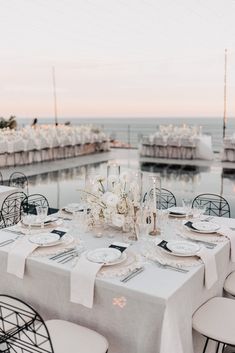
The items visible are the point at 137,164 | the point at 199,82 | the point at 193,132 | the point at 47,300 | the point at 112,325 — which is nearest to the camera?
the point at 112,325

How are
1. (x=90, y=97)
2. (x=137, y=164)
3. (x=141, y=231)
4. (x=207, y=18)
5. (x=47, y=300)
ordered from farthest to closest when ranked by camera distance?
(x=90, y=97) < (x=137, y=164) < (x=207, y=18) < (x=141, y=231) < (x=47, y=300)

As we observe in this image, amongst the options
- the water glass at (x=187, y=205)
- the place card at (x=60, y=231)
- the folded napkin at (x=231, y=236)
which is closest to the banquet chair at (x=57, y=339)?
the place card at (x=60, y=231)

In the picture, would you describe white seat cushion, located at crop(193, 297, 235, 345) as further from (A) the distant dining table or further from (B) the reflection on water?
(A) the distant dining table

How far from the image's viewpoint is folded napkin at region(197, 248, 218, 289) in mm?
2252

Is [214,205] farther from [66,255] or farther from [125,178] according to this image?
[66,255]

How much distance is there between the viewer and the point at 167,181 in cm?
844

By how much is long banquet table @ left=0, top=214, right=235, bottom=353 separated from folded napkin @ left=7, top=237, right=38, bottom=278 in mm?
38

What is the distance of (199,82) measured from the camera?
62.1 feet

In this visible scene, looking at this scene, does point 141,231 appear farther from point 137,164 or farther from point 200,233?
point 137,164

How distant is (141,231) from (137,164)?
27.3 ft

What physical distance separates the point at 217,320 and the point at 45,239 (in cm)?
116

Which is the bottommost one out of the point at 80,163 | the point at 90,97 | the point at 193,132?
the point at 80,163

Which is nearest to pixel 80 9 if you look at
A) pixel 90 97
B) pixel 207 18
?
pixel 207 18

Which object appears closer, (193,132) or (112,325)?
(112,325)
